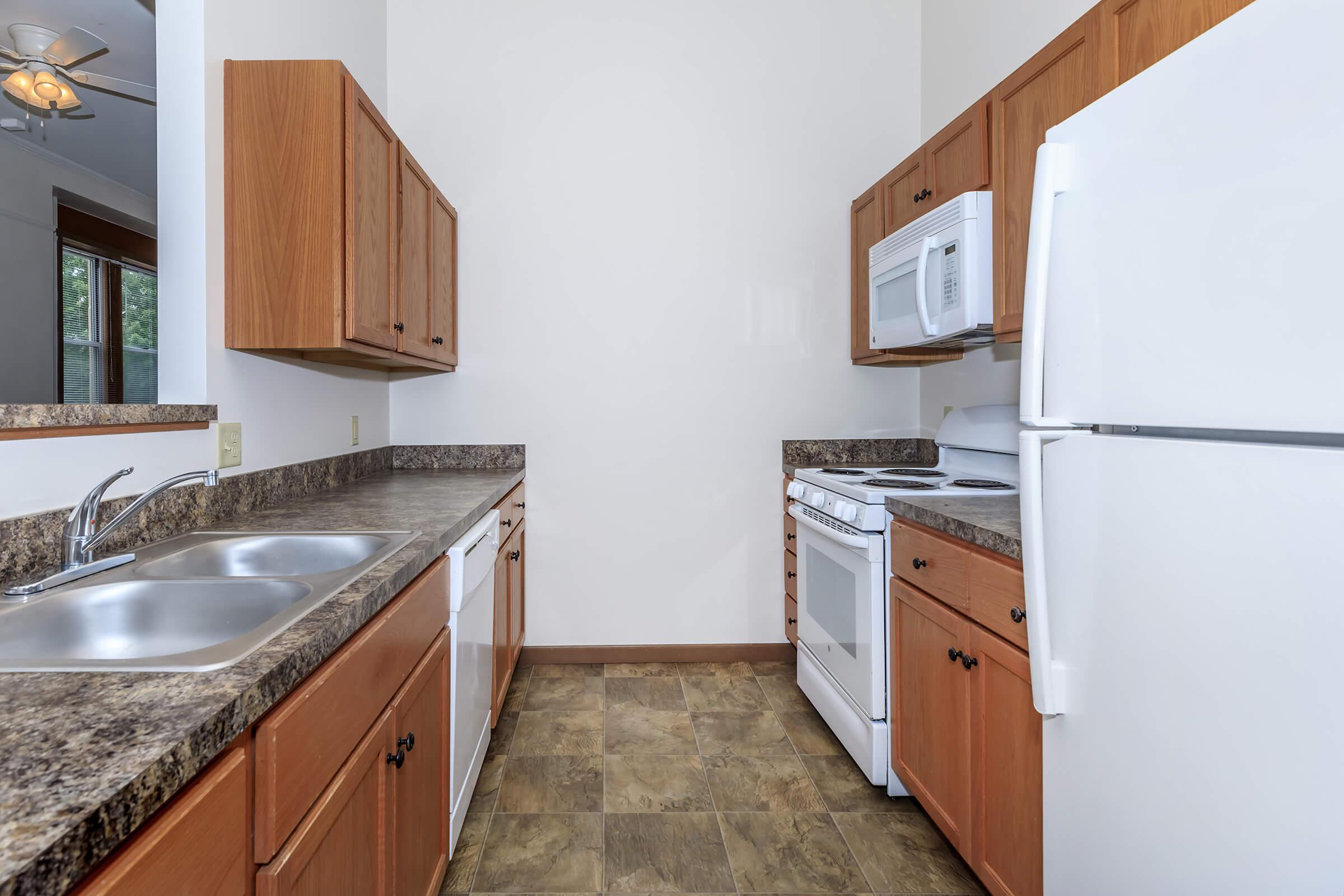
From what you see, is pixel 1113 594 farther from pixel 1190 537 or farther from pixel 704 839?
pixel 704 839

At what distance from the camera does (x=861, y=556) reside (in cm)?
194

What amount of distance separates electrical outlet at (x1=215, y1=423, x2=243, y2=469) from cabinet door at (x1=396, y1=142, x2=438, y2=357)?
0.53 m

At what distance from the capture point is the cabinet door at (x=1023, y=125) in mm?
1585

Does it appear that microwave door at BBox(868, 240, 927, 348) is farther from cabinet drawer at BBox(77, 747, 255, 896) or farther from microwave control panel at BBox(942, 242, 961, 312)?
cabinet drawer at BBox(77, 747, 255, 896)

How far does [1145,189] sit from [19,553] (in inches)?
70.6

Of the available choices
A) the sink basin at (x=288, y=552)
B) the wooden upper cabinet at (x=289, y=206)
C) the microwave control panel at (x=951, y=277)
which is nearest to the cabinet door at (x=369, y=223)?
the wooden upper cabinet at (x=289, y=206)

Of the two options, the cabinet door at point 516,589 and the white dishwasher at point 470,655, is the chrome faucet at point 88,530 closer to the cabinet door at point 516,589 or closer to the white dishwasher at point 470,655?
the white dishwasher at point 470,655

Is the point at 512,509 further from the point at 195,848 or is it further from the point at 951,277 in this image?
the point at 195,848

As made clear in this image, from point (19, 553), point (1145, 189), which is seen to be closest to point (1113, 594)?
point (1145, 189)

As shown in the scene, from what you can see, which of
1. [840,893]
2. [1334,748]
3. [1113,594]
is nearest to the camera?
[1334,748]

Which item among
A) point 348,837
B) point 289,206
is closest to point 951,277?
point 289,206

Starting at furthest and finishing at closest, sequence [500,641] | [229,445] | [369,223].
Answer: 1. [500,641]
2. [369,223]
3. [229,445]

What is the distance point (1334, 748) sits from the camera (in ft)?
2.06

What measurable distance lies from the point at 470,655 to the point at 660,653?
56.2 inches
